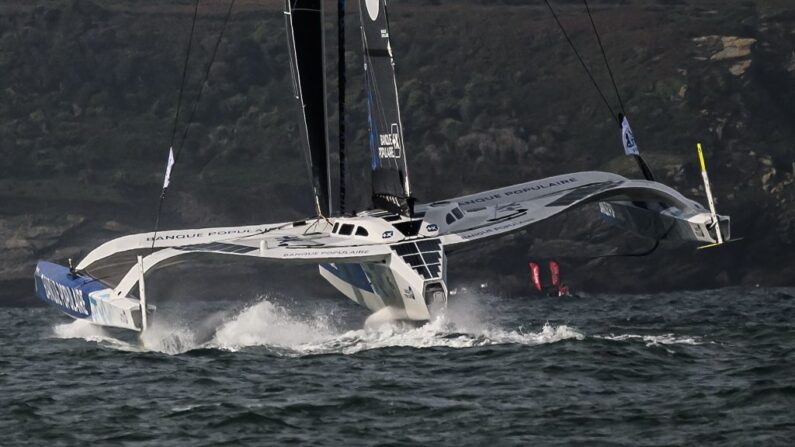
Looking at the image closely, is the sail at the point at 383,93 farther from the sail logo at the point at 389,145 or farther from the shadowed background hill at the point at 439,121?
the shadowed background hill at the point at 439,121

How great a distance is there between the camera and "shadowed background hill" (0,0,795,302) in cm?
4441

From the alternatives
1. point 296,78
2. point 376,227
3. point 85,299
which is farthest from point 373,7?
point 85,299

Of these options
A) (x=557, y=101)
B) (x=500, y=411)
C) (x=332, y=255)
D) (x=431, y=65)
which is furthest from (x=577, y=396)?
(x=431, y=65)

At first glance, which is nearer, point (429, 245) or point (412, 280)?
point (412, 280)

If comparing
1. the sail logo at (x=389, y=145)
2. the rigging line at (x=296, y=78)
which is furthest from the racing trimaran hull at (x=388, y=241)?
the sail logo at (x=389, y=145)

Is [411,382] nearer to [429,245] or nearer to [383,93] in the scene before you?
[429,245]

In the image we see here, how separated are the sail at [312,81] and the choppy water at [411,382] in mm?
2527

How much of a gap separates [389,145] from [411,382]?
8.15 m

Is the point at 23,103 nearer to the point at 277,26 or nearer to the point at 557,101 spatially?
the point at 277,26

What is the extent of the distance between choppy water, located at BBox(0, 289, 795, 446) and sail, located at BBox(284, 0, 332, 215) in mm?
2527

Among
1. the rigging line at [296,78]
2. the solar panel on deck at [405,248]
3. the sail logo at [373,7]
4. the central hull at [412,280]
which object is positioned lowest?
the central hull at [412,280]

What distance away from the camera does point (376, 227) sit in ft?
75.0

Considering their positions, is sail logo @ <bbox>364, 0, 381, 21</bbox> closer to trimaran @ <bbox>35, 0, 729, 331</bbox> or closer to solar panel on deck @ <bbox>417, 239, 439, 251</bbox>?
trimaran @ <bbox>35, 0, 729, 331</bbox>

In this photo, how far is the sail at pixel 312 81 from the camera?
1001 inches
